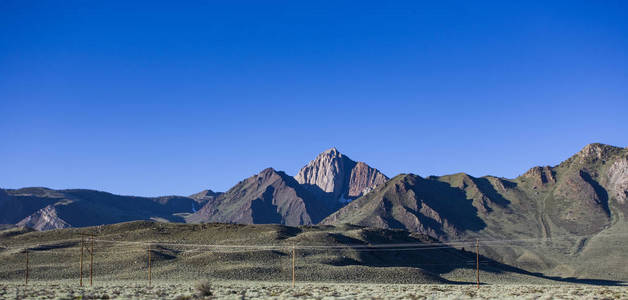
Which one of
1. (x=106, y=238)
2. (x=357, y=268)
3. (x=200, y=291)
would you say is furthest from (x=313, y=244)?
(x=200, y=291)

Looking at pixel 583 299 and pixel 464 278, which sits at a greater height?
pixel 583 299

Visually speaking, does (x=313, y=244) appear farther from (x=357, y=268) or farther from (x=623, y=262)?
(x=623, y=262)

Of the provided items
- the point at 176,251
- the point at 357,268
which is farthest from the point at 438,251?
the point at 176,251

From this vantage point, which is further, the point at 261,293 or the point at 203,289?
the point at 261,293

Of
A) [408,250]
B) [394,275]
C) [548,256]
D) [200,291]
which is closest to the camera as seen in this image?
[200,291]

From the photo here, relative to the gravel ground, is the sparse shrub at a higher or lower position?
higher

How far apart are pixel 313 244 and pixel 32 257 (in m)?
53.4

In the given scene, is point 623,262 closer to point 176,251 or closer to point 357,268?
point 357,268

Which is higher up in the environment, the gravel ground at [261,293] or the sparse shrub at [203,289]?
the sparse shrub at [203,289]

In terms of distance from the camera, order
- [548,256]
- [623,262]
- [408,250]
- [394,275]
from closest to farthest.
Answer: [394,275] < [408,250] < [623,262] < [548,256]

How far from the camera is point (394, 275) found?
91188mm

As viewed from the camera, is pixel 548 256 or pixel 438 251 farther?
pixel 548 256

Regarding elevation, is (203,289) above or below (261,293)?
above

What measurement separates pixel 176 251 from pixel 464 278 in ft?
179
